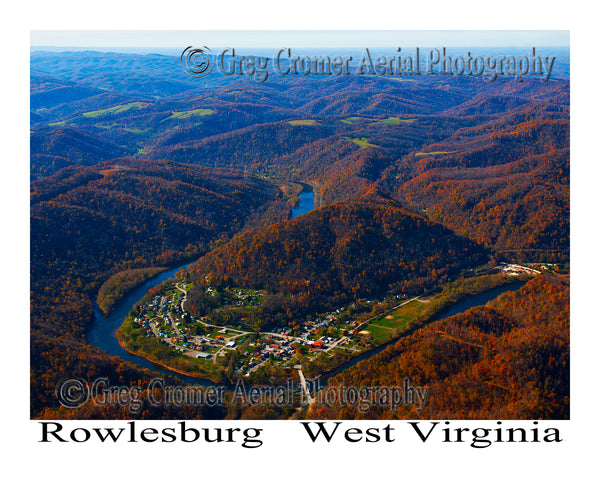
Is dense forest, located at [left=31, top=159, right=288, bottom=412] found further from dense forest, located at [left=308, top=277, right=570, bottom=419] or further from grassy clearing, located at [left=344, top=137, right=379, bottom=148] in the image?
grassy clearing, located at [left=344, top=137, right=379, bottom=148]

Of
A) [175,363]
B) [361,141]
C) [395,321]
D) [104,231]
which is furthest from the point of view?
[361,141]

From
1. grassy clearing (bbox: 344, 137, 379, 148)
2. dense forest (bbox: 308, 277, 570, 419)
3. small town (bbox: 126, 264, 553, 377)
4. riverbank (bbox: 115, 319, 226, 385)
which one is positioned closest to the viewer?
dense forest (bbox: 308, 277, 570, 419)

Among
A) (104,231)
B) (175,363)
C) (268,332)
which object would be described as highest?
(104,231)

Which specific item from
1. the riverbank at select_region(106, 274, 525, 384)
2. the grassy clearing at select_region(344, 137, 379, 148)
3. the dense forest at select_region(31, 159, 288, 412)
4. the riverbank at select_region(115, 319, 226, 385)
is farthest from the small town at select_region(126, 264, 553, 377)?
the grassy clearing at select_region(344, 137, 379, 148)

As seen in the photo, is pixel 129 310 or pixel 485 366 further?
pixel 129 310

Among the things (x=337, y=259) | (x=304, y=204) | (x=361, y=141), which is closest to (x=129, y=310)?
(x=337, y=259)

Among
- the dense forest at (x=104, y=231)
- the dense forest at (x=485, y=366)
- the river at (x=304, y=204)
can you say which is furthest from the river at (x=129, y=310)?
the river at (x=304, y=204)

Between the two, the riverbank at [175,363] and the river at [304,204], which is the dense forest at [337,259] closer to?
the riverbank at [175,363]

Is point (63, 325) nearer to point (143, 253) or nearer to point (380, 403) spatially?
point (143, 253)

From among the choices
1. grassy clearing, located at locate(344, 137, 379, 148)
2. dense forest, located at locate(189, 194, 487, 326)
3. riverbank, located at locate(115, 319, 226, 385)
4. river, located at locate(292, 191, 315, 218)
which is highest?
grassy clearing, located at locate(344, 137, 379, 148)

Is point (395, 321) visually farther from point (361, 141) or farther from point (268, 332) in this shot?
point (361, 141)
